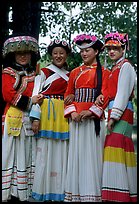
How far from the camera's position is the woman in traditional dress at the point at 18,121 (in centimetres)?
315

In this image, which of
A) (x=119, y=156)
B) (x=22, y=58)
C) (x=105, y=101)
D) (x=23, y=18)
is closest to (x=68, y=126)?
(x=105, y=101)

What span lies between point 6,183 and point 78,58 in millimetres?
2052

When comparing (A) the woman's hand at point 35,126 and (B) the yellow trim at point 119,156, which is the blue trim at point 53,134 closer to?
(A) the woman's hand at point 35,126

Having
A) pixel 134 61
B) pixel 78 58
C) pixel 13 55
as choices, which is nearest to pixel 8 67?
pixel 13 55

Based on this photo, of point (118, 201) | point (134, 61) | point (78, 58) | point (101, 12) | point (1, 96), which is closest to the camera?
point (118, 201)

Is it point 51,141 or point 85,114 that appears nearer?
point 85,114

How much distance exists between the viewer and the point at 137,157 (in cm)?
314

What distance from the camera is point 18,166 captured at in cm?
317

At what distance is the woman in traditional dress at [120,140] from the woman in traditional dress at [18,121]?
71cm

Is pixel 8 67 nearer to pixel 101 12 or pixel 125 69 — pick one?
pixel 125 69

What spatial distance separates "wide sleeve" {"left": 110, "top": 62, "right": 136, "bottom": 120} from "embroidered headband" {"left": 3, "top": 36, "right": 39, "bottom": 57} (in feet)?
2.93

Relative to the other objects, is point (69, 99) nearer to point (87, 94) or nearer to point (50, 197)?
point (87, 94)

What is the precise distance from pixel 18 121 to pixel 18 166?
412 millimetres

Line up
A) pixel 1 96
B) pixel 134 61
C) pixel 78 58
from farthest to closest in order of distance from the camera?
pixel 134 61 < pixel 78 58 < pixel 1 96
